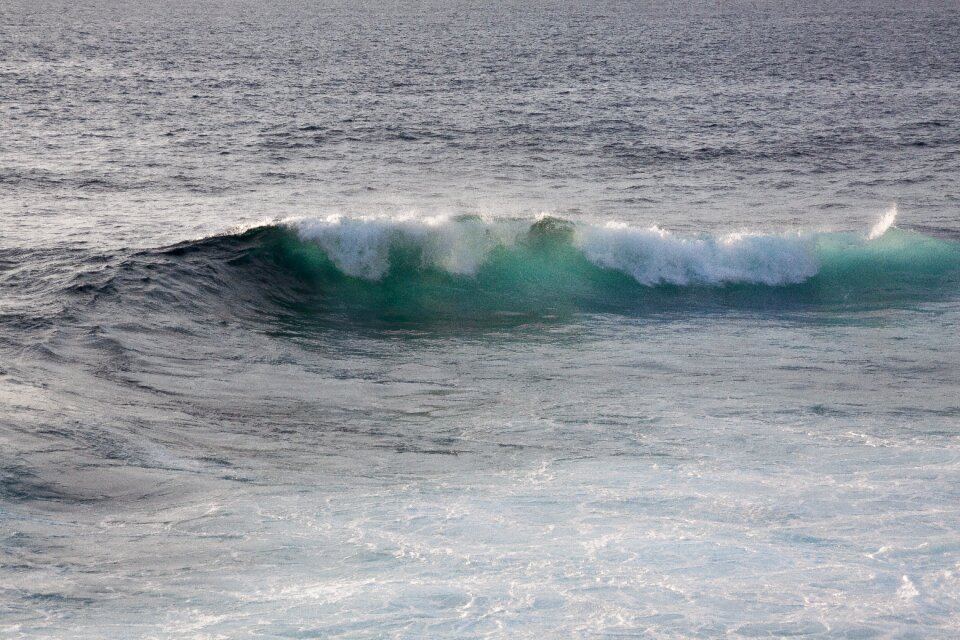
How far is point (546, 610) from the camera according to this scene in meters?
6.96

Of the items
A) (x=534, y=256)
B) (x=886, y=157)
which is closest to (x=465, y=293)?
(x=534, y=256)

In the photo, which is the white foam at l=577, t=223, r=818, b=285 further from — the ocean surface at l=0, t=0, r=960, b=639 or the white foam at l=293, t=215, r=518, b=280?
the white foam at l=293, t=215, r=518, b=280

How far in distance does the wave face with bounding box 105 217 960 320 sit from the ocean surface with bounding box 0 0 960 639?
8cm

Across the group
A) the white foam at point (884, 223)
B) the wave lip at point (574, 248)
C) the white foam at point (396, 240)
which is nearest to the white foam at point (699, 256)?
the wave lip at point (574, 248)

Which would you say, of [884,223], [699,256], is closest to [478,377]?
[699,256]

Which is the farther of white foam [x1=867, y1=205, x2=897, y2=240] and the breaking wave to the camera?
white foam [x1=867, y1=205, x2=897, y2=240]

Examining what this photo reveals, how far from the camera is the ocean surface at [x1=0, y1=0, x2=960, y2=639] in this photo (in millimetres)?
7309

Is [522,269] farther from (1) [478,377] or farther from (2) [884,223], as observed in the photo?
(2) [884,223]

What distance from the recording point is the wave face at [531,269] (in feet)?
55.4

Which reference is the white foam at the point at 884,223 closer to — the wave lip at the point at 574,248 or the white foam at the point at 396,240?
the wave lip at the point at 574,248

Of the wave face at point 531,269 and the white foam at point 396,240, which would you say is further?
the white foam at point 396,240

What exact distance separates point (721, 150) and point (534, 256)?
13.7m

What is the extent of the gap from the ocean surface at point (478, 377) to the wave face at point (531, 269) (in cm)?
8

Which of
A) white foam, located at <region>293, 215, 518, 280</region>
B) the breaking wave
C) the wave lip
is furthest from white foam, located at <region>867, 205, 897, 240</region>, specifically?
white foam, located at <region>293, 215, 518, 280</region>
